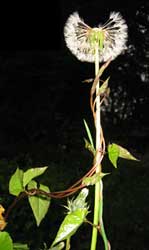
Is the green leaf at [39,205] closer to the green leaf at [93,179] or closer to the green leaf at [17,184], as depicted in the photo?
the green leaf at [17,184]

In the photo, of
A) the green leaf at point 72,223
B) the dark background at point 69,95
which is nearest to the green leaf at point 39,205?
the green leaf at point 72,223

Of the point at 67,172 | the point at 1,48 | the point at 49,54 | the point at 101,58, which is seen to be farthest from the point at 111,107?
the point at 101,58

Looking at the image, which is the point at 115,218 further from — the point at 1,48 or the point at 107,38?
the point at 1,48

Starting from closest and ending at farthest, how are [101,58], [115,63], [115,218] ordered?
[101,58]
[115,218]
[115,63]

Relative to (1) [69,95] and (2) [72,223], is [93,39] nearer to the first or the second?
(2) [72,223]

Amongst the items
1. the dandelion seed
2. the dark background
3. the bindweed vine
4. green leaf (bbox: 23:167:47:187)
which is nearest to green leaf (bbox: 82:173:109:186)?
the bindweed vine

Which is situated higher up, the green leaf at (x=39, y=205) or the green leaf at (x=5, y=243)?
the green leaf at (x=39, y=205)

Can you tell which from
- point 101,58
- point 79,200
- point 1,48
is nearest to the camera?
point 79,200
